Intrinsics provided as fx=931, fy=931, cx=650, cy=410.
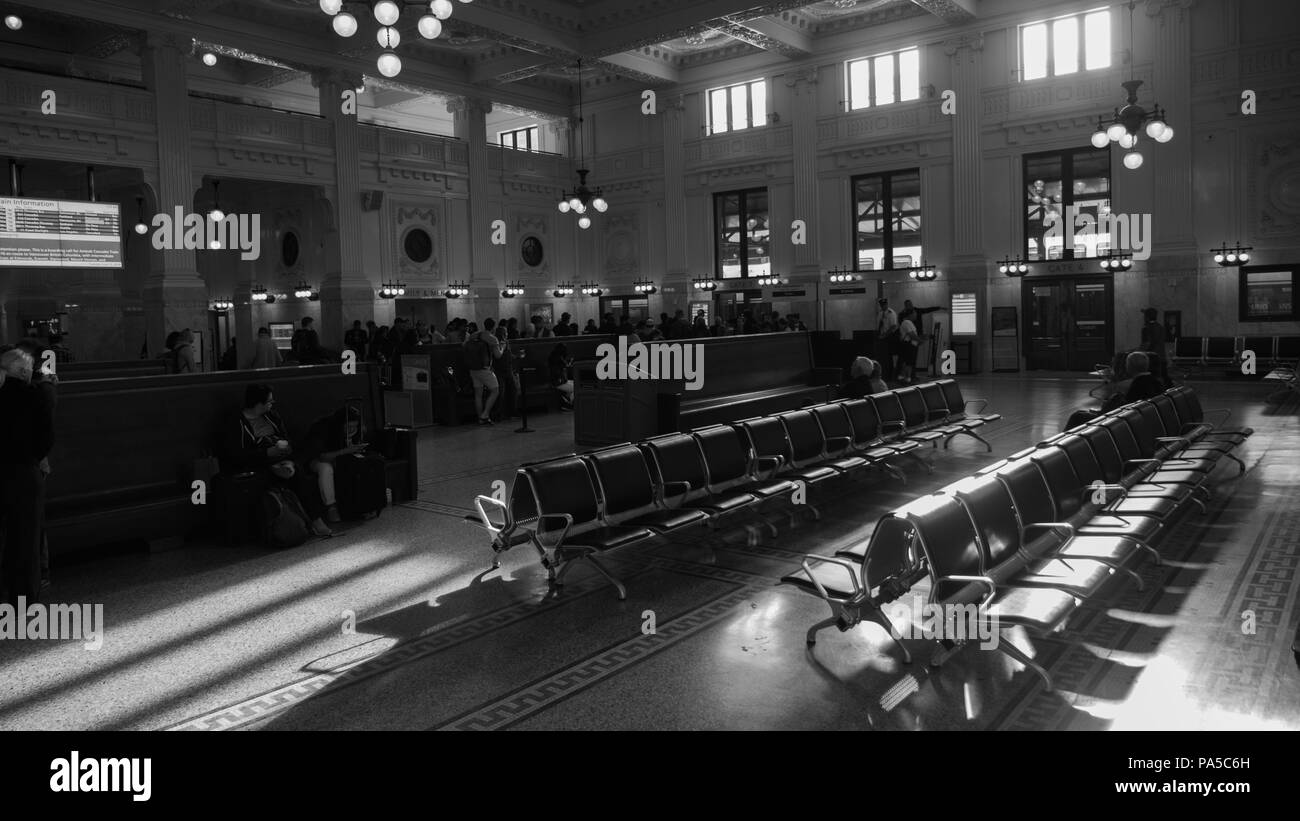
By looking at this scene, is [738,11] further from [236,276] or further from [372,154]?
[236,276]

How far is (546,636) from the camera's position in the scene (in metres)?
4.95

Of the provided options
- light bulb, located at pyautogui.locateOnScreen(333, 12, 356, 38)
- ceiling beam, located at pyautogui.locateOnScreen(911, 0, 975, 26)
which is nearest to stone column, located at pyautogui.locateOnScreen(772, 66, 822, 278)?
ceiling beam, located at pyautogui.locateOnScreen(911, 0, 975, 26)

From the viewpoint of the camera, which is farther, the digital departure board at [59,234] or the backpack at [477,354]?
the digital departure board at [59,234]

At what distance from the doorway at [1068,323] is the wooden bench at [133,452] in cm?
1754

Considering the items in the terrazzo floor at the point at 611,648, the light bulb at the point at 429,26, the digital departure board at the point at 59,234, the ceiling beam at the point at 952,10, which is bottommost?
the terrazzo floor at the point at 611,648

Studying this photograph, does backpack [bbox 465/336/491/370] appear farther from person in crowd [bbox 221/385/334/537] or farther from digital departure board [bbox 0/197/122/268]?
digital departure board [bbox 0/197/122/268]

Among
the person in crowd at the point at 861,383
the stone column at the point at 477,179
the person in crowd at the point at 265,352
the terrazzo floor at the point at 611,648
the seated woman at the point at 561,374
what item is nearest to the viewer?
the terrazzo floor at the point at 611,648

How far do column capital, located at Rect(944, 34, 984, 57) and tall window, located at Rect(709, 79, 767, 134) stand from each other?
4.99m

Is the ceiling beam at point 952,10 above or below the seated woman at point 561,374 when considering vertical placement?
above

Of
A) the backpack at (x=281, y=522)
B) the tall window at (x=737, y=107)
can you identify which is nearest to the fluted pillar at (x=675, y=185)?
the tall window at (x=737, y=107)

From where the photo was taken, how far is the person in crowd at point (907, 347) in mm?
17781

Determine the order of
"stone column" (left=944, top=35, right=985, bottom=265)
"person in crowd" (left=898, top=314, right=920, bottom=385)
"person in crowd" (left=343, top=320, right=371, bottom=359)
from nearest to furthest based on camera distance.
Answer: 1. "person in crowd" (left=898, top=314, right=920, bottom=385)
2. "person in crowd" (left=343, top=320, right=371, bottom=359)
3. "stone column" (left=944, top=35, right=985, bottom=265)

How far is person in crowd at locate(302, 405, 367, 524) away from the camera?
782 cm

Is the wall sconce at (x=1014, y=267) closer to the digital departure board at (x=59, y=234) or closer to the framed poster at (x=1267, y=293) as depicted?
the framed poster at (x=1267, y=293)
